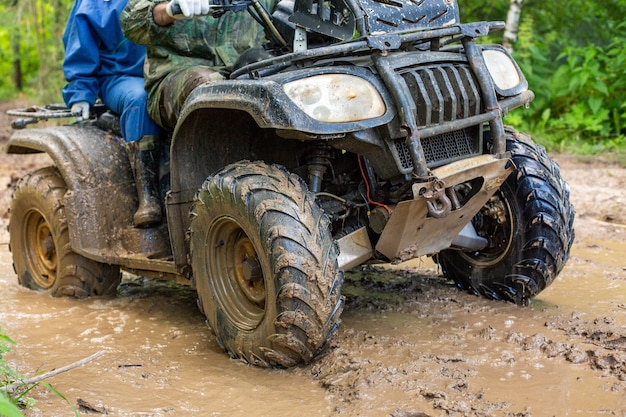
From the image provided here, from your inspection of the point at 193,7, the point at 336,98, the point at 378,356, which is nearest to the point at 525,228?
the point at 378,356

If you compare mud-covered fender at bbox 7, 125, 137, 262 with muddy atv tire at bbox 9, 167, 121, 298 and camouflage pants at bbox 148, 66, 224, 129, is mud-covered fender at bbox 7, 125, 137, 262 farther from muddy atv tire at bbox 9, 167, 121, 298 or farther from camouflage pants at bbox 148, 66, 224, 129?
camouflage pants at bbox 148, 66, 224, 129

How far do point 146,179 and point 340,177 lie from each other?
4.38 ft

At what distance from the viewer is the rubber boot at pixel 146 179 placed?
184 inches

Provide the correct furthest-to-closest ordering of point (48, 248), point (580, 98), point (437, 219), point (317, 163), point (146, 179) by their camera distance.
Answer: point (580, 98), point (48, 248), point (146, 179), point (317, 163), point (437, 219)

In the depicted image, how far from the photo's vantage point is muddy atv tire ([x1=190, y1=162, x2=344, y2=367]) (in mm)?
3316

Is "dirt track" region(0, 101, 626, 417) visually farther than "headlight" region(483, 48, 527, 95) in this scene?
No

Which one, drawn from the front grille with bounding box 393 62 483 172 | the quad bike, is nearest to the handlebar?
the quad bike

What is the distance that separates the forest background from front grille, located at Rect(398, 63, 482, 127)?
18.4 ft

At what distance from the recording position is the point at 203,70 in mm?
4168

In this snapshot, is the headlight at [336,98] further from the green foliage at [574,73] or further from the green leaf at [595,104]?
the green leaf at [595,104]

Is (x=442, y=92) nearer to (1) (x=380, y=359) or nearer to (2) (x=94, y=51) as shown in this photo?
(1) (x=380, y=359)

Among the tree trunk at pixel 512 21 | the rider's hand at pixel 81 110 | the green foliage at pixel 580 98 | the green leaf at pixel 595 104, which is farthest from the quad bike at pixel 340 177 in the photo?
the tree trunk at pixel 512 21

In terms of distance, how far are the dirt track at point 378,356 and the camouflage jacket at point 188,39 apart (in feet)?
4.85

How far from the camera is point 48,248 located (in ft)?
17.6
